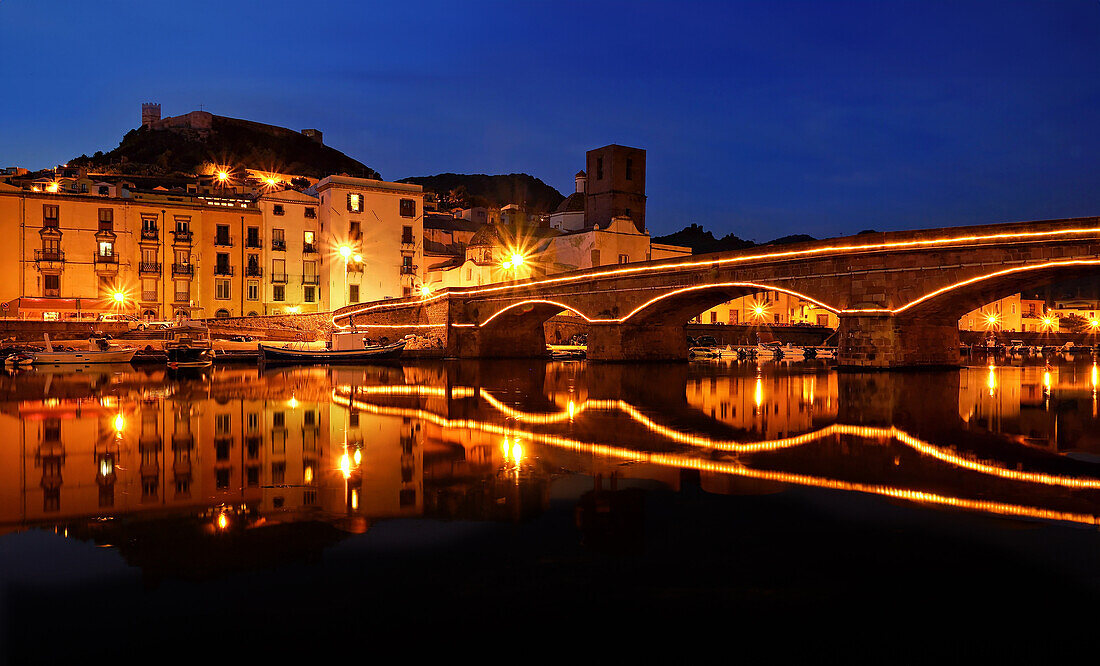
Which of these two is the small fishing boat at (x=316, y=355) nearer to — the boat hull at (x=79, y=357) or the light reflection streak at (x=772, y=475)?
the boat hull at (x=79, y=357)

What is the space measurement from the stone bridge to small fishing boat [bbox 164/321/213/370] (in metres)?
15.8

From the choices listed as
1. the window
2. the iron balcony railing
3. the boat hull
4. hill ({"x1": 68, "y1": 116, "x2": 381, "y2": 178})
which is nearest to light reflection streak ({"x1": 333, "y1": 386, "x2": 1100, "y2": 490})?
the boat hull

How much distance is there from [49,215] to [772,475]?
5776cm

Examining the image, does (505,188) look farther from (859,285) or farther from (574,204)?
(859,285)

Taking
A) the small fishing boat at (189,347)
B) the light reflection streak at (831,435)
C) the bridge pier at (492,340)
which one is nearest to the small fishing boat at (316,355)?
the small fishing boat at (189,347)

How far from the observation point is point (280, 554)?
6301 mm

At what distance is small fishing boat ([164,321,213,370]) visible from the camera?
3878 cm

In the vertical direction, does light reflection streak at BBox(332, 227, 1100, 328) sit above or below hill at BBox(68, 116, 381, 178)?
below

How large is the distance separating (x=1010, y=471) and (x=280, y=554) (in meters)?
8.70

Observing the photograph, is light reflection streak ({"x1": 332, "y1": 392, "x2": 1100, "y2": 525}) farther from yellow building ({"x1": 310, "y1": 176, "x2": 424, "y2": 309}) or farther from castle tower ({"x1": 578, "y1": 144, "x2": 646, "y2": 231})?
castle tower ({"x1": 578, "y1": 144, "x2": 646, "y2": 231})

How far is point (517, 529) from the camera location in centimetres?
717

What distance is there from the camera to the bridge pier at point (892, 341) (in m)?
29.0

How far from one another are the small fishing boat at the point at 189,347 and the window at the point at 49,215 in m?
12.5

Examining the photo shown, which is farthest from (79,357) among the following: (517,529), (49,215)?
(517,529)
